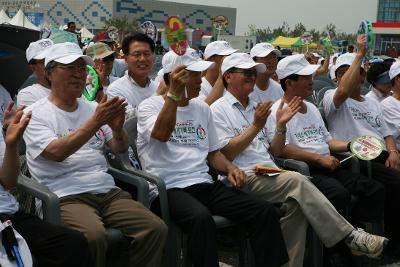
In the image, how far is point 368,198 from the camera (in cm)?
417

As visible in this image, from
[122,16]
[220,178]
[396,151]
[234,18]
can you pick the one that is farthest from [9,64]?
[234,18]

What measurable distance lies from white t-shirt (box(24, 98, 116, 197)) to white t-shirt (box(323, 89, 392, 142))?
7.64 feet

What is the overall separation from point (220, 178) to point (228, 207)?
0.49 meters

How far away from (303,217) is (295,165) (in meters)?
0.54

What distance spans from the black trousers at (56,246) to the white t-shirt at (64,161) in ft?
1.23

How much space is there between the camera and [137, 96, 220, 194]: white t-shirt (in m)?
3.49

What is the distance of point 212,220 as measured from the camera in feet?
10.5

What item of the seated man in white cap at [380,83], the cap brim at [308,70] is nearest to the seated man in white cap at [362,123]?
the cap brim at [308,70]

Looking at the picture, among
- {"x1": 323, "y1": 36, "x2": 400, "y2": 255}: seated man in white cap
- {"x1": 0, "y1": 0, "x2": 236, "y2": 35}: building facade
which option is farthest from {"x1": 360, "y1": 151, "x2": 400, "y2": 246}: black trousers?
{"x1": 0, "y1": 0, "x2": 236, "y2": 35}: building facade

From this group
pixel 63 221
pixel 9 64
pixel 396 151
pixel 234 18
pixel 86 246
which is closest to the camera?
pixel 86 246

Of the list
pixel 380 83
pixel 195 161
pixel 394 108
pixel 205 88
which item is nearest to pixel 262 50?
pixel 205 88

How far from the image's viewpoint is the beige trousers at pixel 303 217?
355cm

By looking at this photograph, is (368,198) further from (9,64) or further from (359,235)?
→ (9,64)

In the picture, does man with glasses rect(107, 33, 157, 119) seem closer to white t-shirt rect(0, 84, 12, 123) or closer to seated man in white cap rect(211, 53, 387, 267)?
seated man in white cap rect(211, 53, 387, 267)
